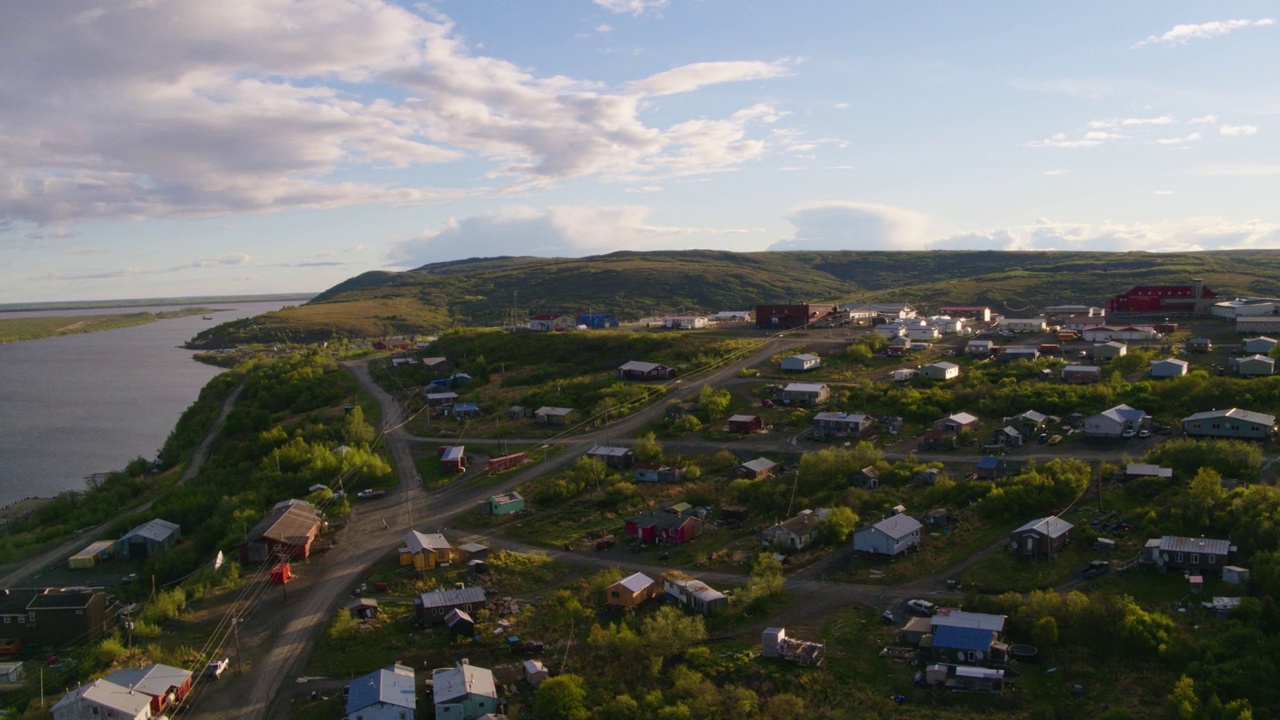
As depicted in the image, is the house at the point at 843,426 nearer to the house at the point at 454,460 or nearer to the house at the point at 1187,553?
the house at the point at 1187,553

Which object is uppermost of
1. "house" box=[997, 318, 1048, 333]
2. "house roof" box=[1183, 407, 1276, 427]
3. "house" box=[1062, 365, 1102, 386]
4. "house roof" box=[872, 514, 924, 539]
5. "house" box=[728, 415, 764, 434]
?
"house" box=[997, 318, 1048, 333]

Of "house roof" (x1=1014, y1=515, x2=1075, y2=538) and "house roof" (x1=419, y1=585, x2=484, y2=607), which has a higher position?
"house roof" (x1=1014, y1=515, x2=1075, y2=538)

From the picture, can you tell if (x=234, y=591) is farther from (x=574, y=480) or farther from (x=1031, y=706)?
(x=1031, y=706)

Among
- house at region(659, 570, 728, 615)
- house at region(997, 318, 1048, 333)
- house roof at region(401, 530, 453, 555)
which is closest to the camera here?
house at region(659, 570, 728, 615)

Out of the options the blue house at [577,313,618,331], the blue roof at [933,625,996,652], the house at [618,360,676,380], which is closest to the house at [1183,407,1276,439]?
the blue roof at [933,625,996,652]

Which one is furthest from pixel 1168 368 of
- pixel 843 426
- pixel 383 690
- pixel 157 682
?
pixel 157 682

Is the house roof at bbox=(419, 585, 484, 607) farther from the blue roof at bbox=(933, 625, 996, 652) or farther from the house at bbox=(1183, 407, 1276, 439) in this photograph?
the house at bbox=(1183, 407, 1276, 439)

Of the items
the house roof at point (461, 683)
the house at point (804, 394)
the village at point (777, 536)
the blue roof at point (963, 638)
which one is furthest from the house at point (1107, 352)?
the house roof at point (461, 683)
